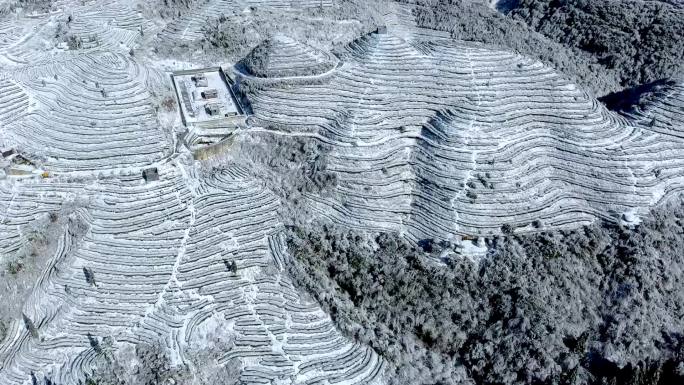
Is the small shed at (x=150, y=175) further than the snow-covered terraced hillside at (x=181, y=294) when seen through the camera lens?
Yes

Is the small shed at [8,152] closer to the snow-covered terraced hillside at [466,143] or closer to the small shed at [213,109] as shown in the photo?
the small shed at [213,109]

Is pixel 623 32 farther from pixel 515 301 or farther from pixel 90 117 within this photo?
pixel 90 117

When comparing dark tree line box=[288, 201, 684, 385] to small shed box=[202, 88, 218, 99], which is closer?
dark tree line box=[288, 201, 684, 385]

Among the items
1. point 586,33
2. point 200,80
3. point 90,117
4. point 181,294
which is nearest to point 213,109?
point 200,80

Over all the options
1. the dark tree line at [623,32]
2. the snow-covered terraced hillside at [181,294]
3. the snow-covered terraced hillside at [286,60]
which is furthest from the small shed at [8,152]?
the dark tree line at [623,32]

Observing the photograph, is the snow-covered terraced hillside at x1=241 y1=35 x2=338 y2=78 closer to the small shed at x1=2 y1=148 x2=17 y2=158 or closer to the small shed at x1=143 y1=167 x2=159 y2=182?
the small shed at x1=143 y1=167 x2=159 y2=182

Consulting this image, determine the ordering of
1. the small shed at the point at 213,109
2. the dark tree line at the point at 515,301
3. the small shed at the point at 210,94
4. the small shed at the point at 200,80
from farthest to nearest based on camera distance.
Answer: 1. the small shed at the point at 200,80
2. the small shed at the point at 210,94
3. the small shed at the point at 213,109
4. the dark tree line at the point at 515,301

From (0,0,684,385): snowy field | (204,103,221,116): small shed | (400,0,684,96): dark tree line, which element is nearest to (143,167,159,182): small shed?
(0,0,684,385): snowy field
